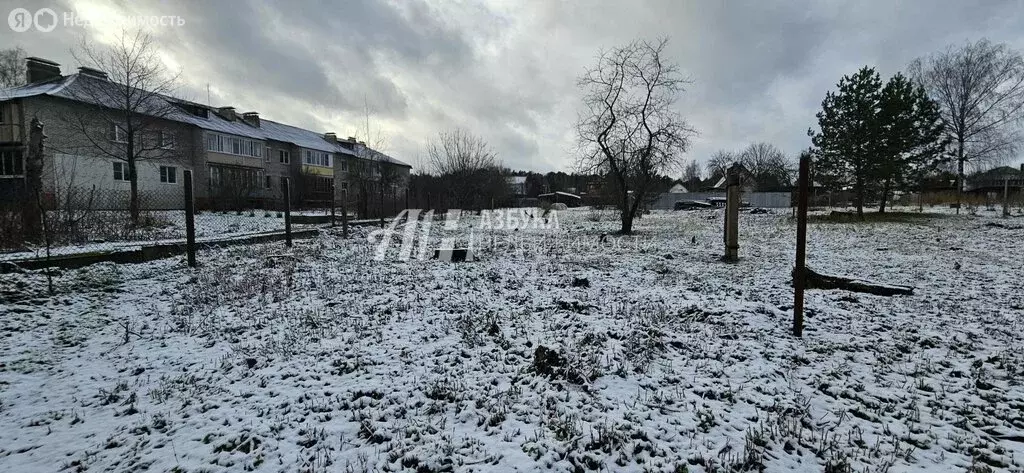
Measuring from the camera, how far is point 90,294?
645 centimetres

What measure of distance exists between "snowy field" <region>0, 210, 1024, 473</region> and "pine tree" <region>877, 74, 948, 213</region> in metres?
19.1

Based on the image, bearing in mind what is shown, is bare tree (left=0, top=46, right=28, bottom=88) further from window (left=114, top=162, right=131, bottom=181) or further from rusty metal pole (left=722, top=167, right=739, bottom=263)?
rusty metal pole (left=722, top=167, right=739, bottom=263)

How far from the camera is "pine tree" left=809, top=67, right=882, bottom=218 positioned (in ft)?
74.7

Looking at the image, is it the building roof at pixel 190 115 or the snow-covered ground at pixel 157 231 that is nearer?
the snow-covered ground at pixel 157 231

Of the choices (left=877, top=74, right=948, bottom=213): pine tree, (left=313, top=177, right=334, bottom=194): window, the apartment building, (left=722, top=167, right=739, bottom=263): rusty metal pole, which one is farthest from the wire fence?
(left=877, top=74, right=948, bottom=213): pine tree

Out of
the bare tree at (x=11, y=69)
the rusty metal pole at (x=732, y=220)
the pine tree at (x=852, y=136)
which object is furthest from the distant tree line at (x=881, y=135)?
the bare tree at (x=11, y=69)

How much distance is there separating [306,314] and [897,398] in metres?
6.57

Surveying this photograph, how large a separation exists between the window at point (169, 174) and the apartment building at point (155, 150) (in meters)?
0.06

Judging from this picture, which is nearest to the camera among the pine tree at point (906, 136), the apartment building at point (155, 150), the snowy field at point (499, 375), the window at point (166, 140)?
the snowy field at point (499, 375)

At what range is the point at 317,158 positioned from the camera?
41188 mm

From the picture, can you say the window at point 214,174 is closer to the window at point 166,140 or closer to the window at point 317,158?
the window at point 166,140

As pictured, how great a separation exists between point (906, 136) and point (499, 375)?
1130 inches

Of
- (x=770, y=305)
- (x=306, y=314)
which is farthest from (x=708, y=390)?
(x=306, y=314)

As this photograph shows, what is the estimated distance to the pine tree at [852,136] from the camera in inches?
897
